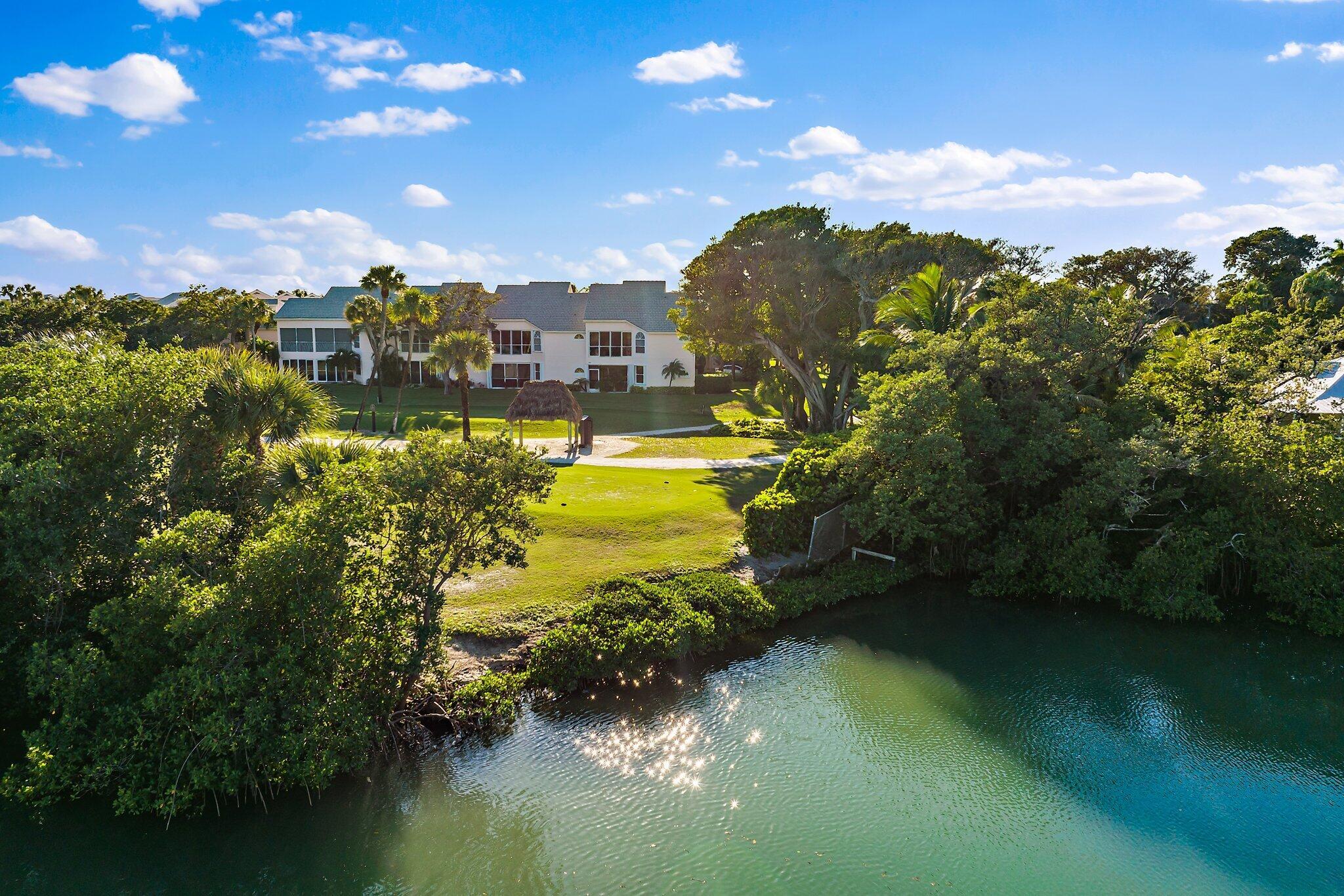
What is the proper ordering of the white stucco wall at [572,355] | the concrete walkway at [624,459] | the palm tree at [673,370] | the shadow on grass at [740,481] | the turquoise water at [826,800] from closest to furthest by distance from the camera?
the turquoise water at [826,800], the shadow on grass at [740,481], the concrete walkway at [624,459], the palm tree at [673,370], the white stucco wall at [572,355]

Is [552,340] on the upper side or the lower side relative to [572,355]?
upper

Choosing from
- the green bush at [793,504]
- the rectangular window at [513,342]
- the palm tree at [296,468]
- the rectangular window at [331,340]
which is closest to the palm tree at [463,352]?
the green bush at [793,504]

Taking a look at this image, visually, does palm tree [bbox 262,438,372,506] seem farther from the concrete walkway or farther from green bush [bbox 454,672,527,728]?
the concrete walkway

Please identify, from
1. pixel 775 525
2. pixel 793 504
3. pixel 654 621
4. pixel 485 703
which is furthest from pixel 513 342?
pixel 485 703

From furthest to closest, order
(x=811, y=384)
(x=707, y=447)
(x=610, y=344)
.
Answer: (x=610, y=344) → (x=811, y=384) → (x=707, y=447)

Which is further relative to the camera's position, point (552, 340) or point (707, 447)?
point (552, 340)

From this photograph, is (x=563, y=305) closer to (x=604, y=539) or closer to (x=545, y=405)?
(x=545, y=405)

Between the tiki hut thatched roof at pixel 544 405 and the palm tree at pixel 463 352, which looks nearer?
the tiki hut thatched roof at pixel 544 405

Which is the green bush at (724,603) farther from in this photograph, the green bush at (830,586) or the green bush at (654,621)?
the green bush at (830,586)
